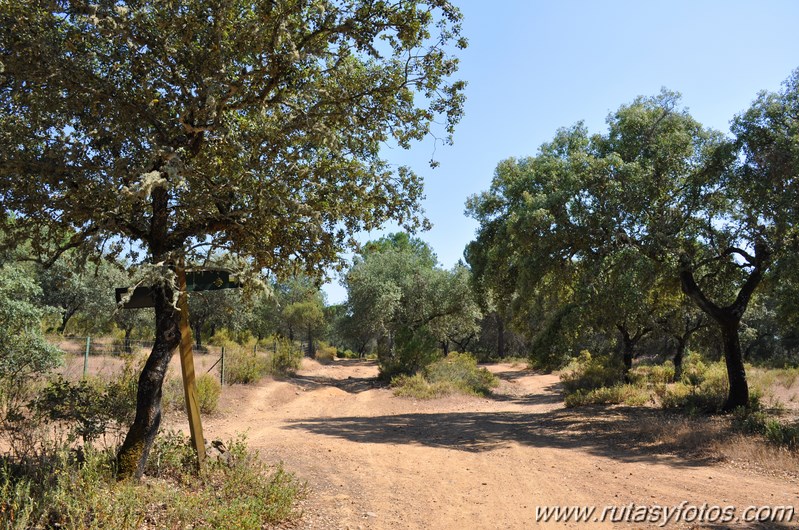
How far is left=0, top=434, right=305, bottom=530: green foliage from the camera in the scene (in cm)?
464

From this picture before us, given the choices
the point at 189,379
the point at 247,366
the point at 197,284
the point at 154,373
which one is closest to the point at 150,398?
the point at 154,373

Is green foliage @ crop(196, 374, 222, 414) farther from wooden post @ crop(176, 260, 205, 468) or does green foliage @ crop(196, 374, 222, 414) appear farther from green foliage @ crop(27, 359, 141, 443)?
wooden post @ crop(176, 260, 205, 468)

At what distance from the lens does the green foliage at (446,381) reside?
2205 centimetres

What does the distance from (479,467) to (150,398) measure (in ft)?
18.3

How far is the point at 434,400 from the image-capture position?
21.0 m

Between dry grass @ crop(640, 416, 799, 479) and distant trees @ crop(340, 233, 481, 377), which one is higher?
distant trees @ crop(340, 233, 481, 377)

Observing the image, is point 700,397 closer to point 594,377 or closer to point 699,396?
point 699,396

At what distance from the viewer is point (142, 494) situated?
5320mm

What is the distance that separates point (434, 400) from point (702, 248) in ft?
37.5

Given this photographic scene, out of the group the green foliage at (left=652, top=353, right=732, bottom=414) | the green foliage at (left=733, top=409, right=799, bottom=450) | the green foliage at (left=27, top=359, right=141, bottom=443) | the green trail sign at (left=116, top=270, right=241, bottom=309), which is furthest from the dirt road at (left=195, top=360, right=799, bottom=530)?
the green trail sign at (left=116, top=270, right=241, bottom=309)

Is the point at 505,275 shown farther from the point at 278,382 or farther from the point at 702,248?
the point at 278,382

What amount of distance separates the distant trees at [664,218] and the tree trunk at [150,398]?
10.4 metres

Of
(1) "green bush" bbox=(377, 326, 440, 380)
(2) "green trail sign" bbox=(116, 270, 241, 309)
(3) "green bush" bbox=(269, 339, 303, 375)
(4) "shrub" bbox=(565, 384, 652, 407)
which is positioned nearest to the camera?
(2) "green trail sign" bbox=(116, 270, 241, 309)

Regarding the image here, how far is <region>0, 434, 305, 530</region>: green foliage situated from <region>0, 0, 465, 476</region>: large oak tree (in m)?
0.62
